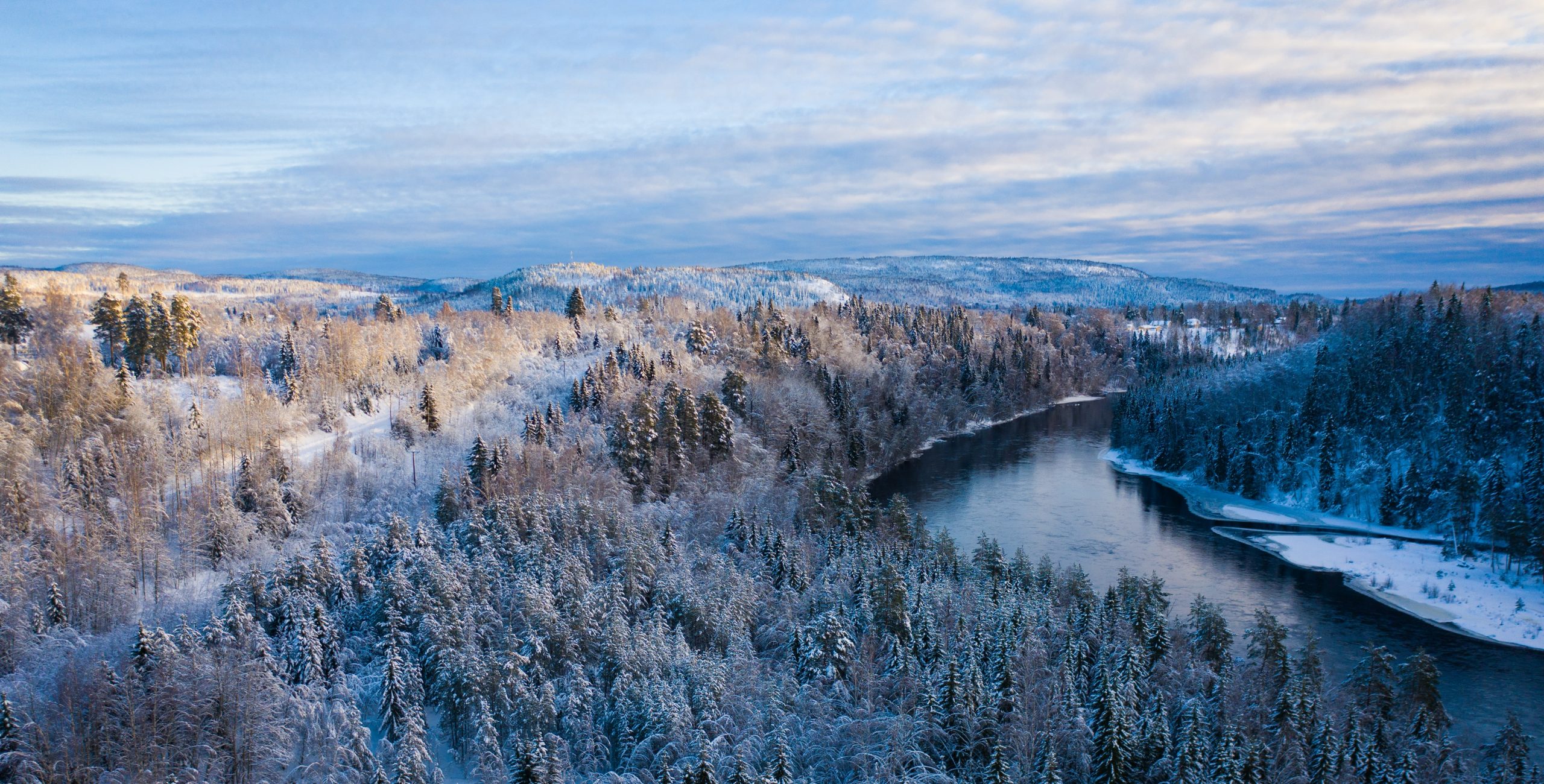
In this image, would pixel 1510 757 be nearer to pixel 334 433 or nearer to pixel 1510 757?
pixel 1510 757

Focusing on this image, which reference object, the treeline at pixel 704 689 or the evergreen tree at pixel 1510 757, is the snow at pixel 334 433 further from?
the evergreen tree at pixel 1510 757

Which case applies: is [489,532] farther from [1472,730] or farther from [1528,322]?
[1528,322]

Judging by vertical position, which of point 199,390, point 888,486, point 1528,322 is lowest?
point 888,486

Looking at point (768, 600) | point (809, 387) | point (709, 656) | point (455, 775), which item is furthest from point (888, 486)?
point (455, 775)

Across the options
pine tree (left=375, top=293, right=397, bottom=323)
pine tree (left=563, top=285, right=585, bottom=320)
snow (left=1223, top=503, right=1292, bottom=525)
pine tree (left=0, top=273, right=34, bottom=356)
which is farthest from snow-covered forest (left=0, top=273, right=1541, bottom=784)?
pine tree (left=563, top=285, right=585, bottom=320)

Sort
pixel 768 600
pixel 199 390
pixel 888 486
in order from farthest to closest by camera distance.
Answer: pixel 888 486
pixel 199 390
pixel 768 600

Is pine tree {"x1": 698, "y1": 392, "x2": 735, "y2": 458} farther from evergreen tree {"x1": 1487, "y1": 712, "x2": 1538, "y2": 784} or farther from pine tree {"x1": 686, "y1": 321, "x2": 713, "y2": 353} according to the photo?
evergreen tree {"x1": 1487, "y1": 712, "x2": 1538, "y2": 784}

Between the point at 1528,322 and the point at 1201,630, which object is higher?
the point at 1528,322
